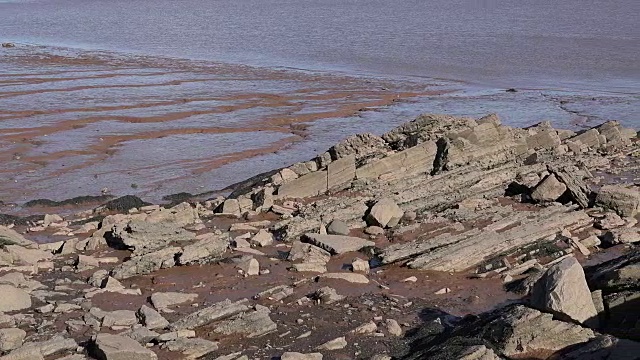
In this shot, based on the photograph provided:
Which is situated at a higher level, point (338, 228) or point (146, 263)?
point (338, 228)

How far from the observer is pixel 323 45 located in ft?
→ 210

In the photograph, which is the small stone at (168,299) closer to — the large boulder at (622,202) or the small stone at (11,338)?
the small stone at (11,338)

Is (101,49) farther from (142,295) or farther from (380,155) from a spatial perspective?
(142,295)

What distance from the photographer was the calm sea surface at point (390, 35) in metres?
51.5

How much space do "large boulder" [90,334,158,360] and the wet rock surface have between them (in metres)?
0.03

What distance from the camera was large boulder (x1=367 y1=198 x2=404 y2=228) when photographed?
57.6 feet

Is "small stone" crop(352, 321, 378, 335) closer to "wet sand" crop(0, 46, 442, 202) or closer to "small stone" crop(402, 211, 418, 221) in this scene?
"small stone" crop(402, 211, 418, 221)

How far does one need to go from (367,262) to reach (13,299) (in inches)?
250

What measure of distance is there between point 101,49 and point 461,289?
53407 millimetres

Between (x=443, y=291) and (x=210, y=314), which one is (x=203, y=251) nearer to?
(x=210, y=314)

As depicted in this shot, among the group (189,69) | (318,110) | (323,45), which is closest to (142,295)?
(318,110)

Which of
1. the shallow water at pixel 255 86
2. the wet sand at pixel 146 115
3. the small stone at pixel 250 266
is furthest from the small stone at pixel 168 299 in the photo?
the shallow water at pixel 255 86

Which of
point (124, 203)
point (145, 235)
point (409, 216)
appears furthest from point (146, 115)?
point (409, 216)

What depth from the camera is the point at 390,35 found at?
70688mm
